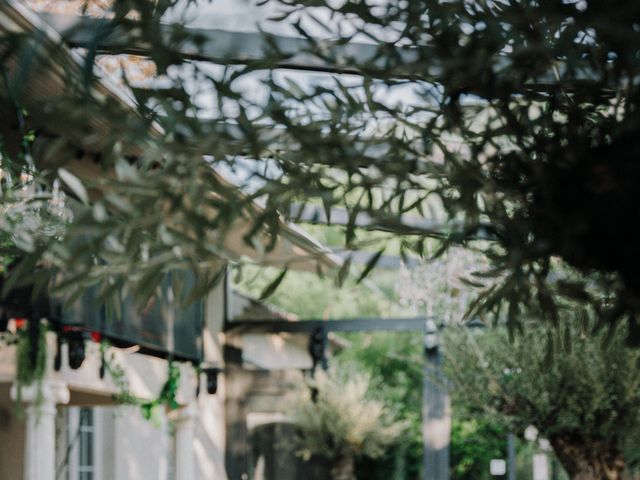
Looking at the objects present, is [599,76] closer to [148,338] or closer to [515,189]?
[515,189]

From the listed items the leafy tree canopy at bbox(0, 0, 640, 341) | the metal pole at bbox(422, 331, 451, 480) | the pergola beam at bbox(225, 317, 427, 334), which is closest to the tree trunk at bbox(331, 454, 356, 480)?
the pergola beam at bbox(225, 317, 427, 334)

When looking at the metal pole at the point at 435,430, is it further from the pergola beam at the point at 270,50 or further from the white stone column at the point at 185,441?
the pergola beam at the point at 270,50

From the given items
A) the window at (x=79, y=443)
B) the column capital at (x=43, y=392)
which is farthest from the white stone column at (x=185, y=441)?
the column capital at (x=43, y=392)

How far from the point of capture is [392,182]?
279 centimetres

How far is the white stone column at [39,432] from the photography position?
892 centimetres

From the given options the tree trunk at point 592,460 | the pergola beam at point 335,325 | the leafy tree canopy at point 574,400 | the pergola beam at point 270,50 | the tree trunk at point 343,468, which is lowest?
the tree trunk at point 343,468

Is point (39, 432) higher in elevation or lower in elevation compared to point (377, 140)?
lower

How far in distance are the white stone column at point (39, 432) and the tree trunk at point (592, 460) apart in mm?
3782

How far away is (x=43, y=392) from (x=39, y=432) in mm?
307

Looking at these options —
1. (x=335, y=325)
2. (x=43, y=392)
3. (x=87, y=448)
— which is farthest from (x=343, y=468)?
(x=43, y=392)

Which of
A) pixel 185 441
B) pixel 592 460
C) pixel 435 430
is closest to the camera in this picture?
→ pixel 592 460

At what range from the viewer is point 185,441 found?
1368cm

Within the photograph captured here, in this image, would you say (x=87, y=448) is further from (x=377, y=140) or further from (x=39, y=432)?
(x=377, y=140)

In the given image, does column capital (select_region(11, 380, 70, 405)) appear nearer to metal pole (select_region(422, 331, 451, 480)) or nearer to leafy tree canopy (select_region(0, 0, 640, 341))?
metal pole (select_region(422, 331, 451, 480))
